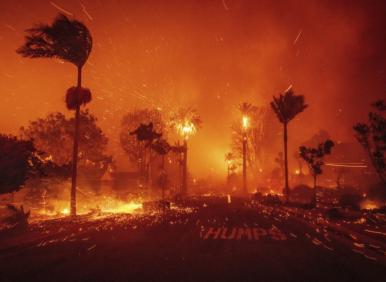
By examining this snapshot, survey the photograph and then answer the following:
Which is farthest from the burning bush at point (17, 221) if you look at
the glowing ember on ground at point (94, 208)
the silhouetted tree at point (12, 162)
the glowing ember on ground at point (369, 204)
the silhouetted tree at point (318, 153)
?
the silhouetted tree at point (318, 153)

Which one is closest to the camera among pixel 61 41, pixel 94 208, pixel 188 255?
pixel 188 255

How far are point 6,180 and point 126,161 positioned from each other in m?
65.9

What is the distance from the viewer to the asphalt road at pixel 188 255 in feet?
30.0

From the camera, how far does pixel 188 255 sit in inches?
460

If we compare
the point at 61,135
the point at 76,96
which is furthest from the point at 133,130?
the point at 76,96

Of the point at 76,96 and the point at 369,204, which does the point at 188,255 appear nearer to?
the point at 76,96

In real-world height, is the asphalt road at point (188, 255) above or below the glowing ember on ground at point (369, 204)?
above

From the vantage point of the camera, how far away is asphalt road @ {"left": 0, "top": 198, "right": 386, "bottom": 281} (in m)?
9.16

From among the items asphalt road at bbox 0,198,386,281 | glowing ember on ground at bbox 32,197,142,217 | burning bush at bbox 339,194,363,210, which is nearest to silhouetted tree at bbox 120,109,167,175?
glowing ember on ground at bbox 32,197,142,217

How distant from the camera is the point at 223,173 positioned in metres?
146

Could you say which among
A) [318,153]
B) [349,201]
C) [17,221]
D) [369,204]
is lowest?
[369,204]

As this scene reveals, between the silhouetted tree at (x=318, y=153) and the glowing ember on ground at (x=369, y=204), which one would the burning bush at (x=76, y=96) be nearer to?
the silhouetted tree at (x=318, y=153)

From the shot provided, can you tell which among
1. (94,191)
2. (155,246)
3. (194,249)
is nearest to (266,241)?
(194,249)

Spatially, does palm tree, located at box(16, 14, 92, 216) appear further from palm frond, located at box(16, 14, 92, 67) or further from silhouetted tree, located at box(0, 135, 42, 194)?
silhouetted tree, located at box(0, 135, 42, 194)
